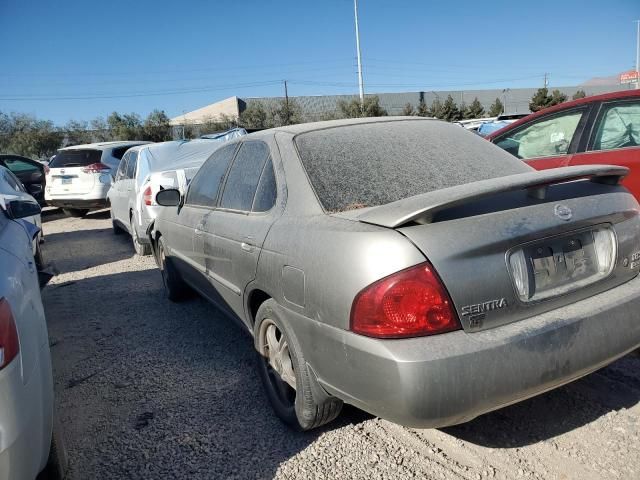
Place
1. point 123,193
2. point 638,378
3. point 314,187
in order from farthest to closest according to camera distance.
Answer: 1. point 123,193
2. point 638,378
3. point 314,187

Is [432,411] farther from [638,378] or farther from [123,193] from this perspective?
[123,193]

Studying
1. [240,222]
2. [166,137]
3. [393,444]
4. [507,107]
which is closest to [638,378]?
[393,444]

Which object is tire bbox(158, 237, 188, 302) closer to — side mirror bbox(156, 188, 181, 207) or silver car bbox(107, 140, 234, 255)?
side mirror bbox(156, 188, 181, 207)

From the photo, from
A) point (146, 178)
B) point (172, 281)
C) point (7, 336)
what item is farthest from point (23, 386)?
point (146, 178)

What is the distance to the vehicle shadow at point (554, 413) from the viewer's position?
2553 millimetres

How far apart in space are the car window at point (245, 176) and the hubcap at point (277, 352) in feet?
2.47

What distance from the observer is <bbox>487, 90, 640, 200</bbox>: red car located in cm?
434

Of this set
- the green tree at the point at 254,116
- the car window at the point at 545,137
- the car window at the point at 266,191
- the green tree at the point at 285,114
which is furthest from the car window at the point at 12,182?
the green tree at the point at 285,114

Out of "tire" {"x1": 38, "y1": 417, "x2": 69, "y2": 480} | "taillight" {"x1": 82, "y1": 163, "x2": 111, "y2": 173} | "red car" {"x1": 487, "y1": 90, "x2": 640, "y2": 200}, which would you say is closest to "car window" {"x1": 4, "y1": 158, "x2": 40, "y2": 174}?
"taillight" {"x1": 82, "y1": 163, "x2": 111, "y2": 173}

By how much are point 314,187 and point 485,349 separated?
115 centimetres

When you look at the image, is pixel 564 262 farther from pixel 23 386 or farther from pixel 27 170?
pixel 27 170

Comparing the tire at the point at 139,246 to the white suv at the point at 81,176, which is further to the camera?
the white suv at the point at 81,176

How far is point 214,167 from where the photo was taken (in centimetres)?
402

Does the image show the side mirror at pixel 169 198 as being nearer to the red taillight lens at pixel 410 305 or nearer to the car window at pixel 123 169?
the red taillight lens at pixel 410 305
